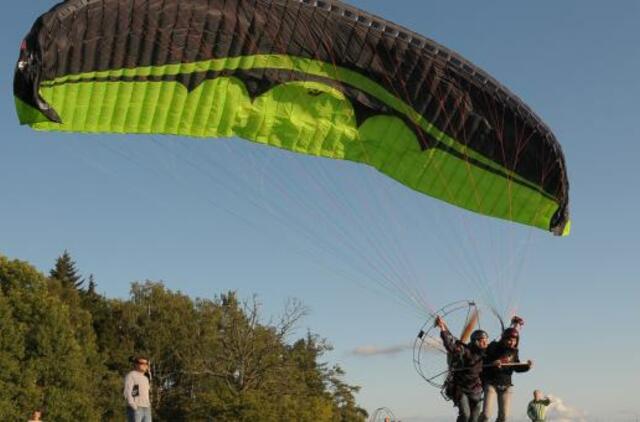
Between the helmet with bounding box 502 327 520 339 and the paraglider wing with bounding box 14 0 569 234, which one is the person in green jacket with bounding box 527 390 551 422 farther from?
the paraglider wing with bounding box 14 0 569 234

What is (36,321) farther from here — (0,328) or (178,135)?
(178,135)

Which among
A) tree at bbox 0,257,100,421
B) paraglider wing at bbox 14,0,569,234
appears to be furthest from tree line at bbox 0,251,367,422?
paraglider wing at bbox 14,0,569,234

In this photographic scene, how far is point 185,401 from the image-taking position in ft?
171

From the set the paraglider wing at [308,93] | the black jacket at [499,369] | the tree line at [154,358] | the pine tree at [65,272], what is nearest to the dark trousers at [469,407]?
the black jacket at [499,369]

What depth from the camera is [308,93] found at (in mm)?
13586

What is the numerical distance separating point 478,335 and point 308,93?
428 cm

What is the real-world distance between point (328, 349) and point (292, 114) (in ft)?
149

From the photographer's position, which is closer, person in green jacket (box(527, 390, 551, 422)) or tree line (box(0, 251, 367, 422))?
person in green jacket (box(527, 390, 551, 422))

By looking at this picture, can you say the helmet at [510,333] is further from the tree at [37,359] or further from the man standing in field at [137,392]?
the tree at [37,359]

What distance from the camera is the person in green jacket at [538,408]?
42.0 feet

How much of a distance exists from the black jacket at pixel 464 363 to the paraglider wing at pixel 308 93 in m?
2.94

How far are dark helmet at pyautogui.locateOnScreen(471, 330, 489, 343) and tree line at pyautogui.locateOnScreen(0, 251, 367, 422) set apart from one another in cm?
2169

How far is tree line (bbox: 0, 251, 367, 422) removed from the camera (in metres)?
39.6

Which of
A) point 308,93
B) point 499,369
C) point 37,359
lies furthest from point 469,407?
point 37,359
